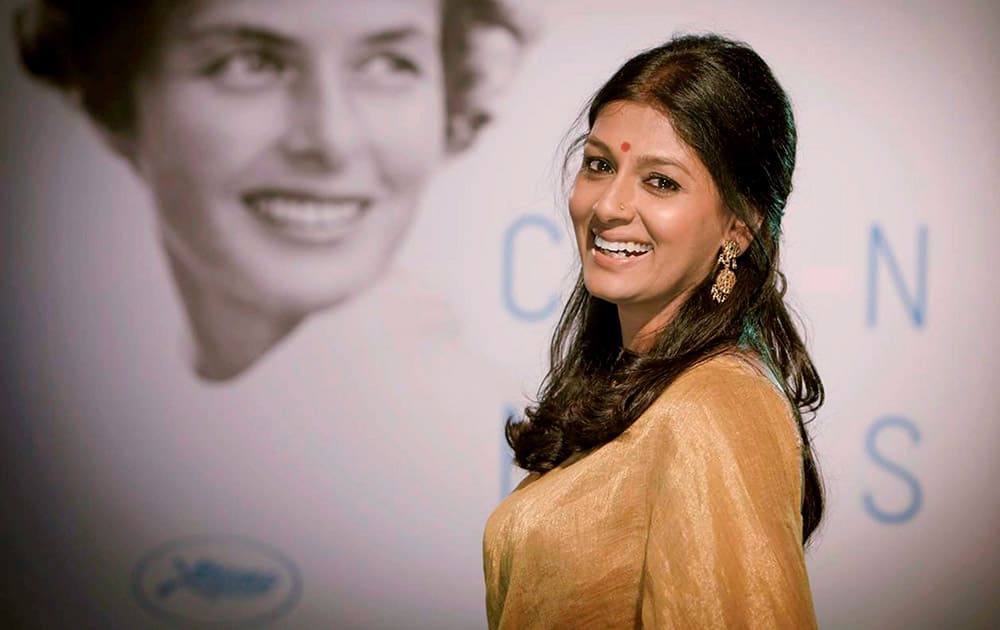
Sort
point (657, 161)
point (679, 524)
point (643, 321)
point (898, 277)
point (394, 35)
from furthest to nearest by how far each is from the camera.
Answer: point (898, 277) < point (394, 35) < point (643, 321) < point (657, 161) < point (679, 524)

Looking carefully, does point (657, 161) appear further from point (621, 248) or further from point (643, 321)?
point (643, 321)

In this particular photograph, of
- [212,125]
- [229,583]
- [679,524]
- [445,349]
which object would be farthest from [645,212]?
[229,583]

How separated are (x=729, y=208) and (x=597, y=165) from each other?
17cm

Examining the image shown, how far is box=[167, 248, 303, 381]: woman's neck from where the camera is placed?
9.82 ft

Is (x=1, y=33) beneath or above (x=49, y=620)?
above

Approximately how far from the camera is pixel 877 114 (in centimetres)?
304

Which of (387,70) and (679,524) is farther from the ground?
(387,70)

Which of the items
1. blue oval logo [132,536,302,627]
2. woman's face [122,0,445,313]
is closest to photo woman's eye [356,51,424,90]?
woman's face [122,0,445,313]

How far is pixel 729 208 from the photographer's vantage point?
4.31 feet

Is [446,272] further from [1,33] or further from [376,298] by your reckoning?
[1,33]

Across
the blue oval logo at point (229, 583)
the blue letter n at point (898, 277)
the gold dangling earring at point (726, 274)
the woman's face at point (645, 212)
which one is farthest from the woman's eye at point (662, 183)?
the blue oval logo at point (229, 583)

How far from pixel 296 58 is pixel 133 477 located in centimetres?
120

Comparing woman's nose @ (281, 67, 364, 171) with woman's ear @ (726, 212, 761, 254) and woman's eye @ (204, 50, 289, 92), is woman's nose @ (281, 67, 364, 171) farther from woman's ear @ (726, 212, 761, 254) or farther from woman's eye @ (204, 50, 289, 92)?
woman's ear @ (726, 212, 761, 254)

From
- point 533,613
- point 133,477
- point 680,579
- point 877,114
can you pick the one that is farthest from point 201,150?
point 680,579
